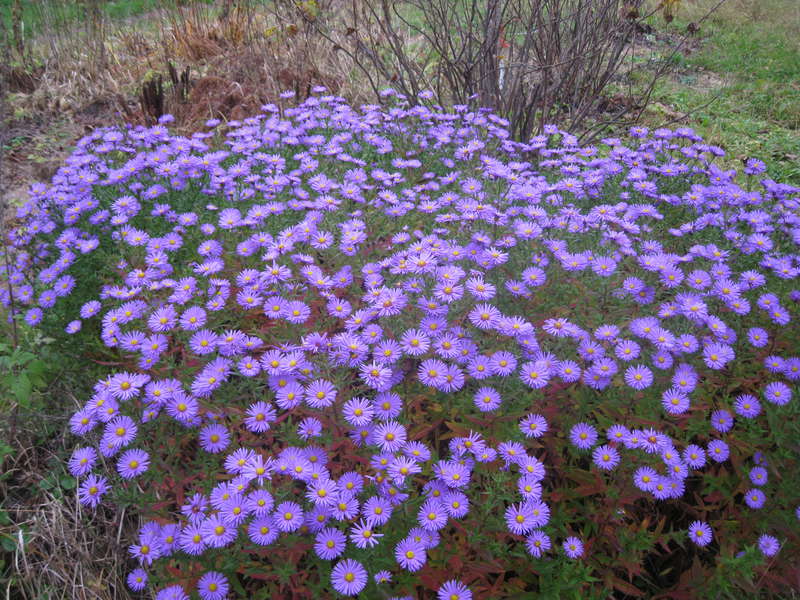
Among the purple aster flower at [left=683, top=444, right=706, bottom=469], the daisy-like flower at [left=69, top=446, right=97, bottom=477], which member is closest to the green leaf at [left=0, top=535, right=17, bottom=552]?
the daisy-like flower at [left=69, top=446, right=97, bottom=477]

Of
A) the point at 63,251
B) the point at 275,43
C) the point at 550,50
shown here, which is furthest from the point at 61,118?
the point at 550,50

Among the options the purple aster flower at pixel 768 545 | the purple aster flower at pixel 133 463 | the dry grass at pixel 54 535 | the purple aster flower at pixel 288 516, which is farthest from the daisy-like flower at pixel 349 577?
the purple aster flower at pixel 768 545

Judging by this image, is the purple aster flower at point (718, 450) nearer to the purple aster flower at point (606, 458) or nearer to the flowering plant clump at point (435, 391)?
the flowering plant clump at point (435, 391)

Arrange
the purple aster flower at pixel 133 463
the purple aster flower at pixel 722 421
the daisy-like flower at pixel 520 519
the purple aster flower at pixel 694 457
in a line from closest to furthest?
the daisy-like flower at pixel 520 519
the purple aster flower at pixel 133 463
the purple aster flower at pixel 694 457
the purple aster flower at pixel 722 421

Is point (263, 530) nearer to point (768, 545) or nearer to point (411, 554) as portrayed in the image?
point (411, 554)

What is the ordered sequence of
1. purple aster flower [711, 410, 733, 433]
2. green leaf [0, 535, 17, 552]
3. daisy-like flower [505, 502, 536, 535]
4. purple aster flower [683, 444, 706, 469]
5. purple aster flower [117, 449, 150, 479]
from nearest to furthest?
daisy-like flower [505, 502, 536, 535] → purple aster flower [117, 449, 150, 479] → purple aster flower [683, 444, 706, 469] → purple aster flower [711, 410, 733, 433] → green leaf [0, 535, 17, 552]

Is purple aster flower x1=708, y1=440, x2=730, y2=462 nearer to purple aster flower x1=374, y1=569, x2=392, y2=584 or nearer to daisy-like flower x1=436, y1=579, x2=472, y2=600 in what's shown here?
daisy-like flower x1=436, y1=579, x2=472, y2=600

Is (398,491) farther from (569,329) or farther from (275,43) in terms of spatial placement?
(275,43)

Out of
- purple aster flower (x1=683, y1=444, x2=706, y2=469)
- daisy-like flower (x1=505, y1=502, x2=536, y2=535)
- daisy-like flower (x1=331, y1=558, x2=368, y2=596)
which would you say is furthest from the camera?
purple aster flower (x1=683, y1=444, x2=706, y2=469)
